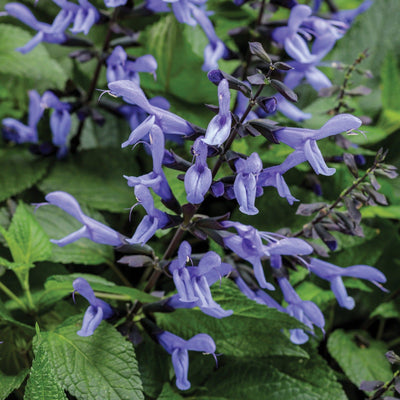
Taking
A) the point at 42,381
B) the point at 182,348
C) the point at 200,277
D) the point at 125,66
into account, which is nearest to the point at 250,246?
the point at 200,277

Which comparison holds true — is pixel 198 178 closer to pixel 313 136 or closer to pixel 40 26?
pixel 313 136

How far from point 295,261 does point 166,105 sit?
13.3 inches

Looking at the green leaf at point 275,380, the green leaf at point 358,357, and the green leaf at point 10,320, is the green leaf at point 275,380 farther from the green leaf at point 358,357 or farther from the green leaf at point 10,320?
the green leaf at point 10,320

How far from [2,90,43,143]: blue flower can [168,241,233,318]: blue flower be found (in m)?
0.51

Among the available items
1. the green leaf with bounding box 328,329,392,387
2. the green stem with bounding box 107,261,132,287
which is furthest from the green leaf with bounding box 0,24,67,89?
the green leaf with bounding box 328,329,392,387

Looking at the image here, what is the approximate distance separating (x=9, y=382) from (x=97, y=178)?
44cm

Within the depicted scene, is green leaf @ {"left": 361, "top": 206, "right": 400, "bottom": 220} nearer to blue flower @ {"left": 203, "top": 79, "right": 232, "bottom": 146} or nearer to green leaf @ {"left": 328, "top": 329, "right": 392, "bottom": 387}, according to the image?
green leaf @ {"left": 328, "top": 329, "right": 392, "bottom": 387}

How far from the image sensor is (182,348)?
2.29ft

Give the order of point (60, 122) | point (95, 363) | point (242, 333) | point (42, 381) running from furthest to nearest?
point (60, 122)
point (242, 333)
point (95, 363)
point (42, 381)

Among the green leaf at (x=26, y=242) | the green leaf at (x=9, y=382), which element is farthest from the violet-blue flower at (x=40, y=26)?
the green leaf at (x=9, y=382)

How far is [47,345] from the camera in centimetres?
65

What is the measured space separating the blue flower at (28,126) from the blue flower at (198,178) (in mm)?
528

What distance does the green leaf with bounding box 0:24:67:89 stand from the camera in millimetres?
984

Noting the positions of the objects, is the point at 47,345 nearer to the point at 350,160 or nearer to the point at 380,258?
the point at 350,160
